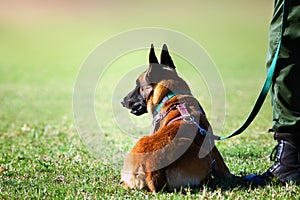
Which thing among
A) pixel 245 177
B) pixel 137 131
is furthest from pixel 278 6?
pixel 137 131

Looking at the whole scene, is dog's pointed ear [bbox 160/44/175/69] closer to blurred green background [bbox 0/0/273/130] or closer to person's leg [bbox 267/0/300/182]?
person's leg [bbox 267/0/300/182]

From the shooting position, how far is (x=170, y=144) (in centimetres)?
412

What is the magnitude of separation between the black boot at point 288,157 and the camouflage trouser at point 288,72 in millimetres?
79

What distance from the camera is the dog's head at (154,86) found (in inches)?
191

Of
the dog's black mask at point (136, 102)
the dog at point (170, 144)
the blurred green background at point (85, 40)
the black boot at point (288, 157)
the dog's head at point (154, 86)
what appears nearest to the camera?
the dog at point (170, 144)

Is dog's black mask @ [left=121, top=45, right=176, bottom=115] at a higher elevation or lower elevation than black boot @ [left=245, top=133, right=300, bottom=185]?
higher

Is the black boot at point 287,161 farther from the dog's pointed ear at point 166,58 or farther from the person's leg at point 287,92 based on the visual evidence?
the dog's pointed ear at point 166,58

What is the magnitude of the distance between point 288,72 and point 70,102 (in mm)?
8943

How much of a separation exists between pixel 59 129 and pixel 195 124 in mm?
4297

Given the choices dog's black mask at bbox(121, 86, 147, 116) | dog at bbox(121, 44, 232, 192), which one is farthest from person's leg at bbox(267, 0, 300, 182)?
dog's black mask at bbox(121, 86, 147, 116)

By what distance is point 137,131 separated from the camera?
8.00 m

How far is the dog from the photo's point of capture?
4.06 m

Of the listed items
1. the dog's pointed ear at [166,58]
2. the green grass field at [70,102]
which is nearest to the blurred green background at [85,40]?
the green grass field at [70,102]

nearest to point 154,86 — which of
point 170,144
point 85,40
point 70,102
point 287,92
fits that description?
point 170,144
